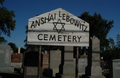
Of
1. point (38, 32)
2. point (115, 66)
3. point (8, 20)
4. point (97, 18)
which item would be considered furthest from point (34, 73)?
point (97, 18)

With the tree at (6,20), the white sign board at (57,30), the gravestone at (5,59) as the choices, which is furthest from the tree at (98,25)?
the white sign board at (57,30)

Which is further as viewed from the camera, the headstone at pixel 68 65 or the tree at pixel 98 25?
the tree at pixel 98 25

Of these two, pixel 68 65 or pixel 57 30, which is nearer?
pixel 57 30

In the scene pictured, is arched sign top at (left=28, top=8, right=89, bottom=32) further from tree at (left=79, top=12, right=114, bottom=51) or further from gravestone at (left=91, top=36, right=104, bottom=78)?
tree at (left=79, top=12, right=114, bottom=51)

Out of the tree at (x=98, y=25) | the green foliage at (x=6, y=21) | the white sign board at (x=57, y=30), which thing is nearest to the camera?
the white sign board at (x=57, y=30)

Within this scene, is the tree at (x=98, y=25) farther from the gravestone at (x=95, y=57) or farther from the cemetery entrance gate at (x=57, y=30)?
the cemetery entrance gate at (x=57, y=30)

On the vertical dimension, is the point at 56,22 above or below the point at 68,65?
above

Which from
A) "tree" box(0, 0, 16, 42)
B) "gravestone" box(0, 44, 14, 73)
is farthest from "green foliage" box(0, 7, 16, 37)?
"gravestone" box(0, 44, 14, 73)

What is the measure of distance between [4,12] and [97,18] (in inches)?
1195

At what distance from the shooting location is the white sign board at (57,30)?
13.3 feet

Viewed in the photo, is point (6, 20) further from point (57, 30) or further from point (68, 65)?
point (57, 30)

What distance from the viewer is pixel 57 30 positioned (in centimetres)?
409

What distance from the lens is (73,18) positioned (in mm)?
4227

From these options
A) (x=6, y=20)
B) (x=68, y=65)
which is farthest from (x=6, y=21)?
(x=68, y=65)
